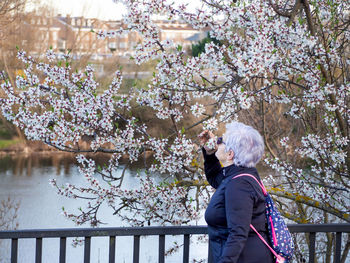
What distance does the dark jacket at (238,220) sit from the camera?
1.98 m

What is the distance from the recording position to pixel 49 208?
1246 cm

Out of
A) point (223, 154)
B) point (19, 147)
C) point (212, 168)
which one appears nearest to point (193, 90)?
point (212, 168)

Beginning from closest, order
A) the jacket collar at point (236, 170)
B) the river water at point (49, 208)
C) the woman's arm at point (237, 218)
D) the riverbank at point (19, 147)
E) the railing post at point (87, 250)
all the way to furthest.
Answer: the woman's arm at point (237, 218) < the jacket collar at point (236, 170) < the railing post at point (87, 250) < the river water at point (49, 208) < the riverbank at point (19, 147)

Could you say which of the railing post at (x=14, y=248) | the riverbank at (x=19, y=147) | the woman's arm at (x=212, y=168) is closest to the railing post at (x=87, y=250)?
the railing post at (x=14, y=248)

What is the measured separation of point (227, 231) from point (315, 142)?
9.76 feet

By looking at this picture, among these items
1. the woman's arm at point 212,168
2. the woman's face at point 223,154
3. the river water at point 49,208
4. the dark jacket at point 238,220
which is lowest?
the river water at point 49,208

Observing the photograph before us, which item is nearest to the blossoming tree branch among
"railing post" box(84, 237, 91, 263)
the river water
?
the river water

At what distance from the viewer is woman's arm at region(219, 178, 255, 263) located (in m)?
1.98

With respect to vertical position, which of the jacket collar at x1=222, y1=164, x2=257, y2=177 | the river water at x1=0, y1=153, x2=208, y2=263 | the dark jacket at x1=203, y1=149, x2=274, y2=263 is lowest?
the river water at x1=0, y1=153, x2=208, y2=263

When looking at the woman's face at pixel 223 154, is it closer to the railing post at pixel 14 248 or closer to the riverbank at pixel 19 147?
the railing post at pixel 14 248

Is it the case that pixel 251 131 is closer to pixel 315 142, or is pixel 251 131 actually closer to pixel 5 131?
pixel 315 142

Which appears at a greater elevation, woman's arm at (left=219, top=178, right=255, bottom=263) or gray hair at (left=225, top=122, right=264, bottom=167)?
gray hair at (left=225, top=122, right=264, bottom=167)

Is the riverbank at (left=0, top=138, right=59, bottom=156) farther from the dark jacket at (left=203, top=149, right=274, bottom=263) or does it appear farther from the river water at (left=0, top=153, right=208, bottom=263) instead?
the dark jacket at (left=203, top=149, right=274, bottom=263)

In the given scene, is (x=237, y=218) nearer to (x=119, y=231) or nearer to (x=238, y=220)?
(x=238, y=220)
